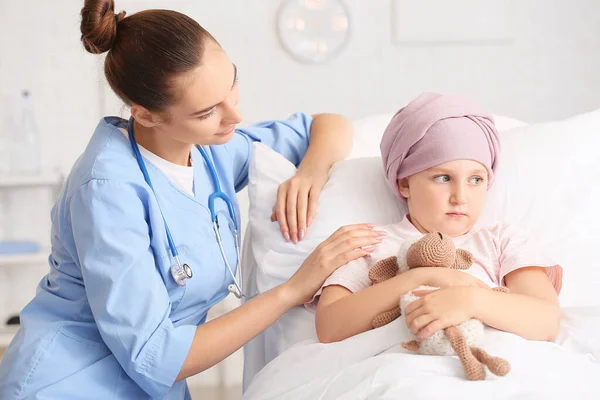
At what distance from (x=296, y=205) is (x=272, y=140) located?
0.24 m

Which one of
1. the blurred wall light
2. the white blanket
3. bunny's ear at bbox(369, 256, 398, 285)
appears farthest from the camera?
the blurred wall light

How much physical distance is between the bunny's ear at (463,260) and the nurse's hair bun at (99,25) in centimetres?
75

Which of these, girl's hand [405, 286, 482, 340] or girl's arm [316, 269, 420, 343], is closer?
girl's hand [405, 286, 482, 340]

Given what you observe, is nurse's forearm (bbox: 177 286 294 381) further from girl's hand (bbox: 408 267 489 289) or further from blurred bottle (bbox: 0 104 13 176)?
blurred bottle (bbox: 0 104 13 176)

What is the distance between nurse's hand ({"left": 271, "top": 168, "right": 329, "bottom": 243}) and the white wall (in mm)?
1412

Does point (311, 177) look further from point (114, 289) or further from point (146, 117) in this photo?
point (114, 289)

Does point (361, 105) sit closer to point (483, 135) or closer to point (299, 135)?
point (299, 135)

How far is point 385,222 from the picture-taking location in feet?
5.39

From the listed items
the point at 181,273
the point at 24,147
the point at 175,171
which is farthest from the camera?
the point at 24,147

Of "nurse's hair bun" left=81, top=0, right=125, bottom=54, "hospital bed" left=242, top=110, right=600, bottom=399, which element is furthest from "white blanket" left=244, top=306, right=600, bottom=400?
"nurse's hair bun" left=81, top=0, right=125, bottom=54

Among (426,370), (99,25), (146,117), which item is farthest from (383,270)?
(99,25)

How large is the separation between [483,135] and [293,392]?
645 mm

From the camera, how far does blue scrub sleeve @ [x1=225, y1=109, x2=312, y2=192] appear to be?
69.1 inches

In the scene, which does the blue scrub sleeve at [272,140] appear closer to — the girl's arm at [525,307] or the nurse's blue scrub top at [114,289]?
the nurse's blue scrub top at [114,289]
